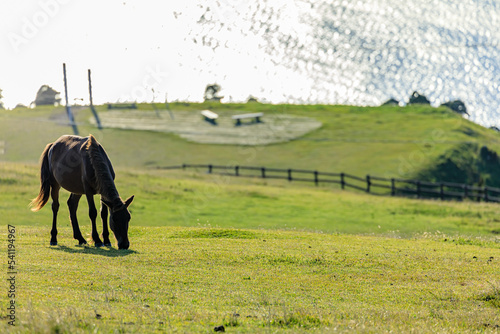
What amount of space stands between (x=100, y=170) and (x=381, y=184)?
1726 inches

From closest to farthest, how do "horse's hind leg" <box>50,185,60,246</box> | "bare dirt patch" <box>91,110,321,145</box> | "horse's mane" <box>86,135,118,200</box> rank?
"horse's mane" <box>86,135,118,200</box> < "horse's hind leg" <box>50,185,60,246</box> < "bare dirt patch" <box>91,110,321,145</box>

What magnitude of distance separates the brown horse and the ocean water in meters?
37.2

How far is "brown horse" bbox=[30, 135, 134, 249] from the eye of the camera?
50.0ft

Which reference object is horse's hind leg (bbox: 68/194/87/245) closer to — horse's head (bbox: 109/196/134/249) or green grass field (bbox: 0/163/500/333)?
green grass field (bbox: 0/163/500/333)

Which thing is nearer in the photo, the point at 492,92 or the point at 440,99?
the point at 492,92

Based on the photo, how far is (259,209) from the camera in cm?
3834

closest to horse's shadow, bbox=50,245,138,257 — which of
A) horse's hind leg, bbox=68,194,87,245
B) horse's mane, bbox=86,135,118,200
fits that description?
horse's hind leg, bbox=68,194,87,245

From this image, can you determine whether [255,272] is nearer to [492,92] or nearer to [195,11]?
[195,11]

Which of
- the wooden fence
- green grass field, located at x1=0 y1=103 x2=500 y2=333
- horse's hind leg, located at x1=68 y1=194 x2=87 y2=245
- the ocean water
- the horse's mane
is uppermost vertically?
the ocean water

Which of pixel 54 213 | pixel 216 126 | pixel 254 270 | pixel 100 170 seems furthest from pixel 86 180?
pixel 216 126

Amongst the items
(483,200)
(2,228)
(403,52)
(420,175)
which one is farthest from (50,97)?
(2,228)

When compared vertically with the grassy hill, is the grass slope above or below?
below

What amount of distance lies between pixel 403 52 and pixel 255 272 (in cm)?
8135

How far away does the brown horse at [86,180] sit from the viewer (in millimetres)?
15227
